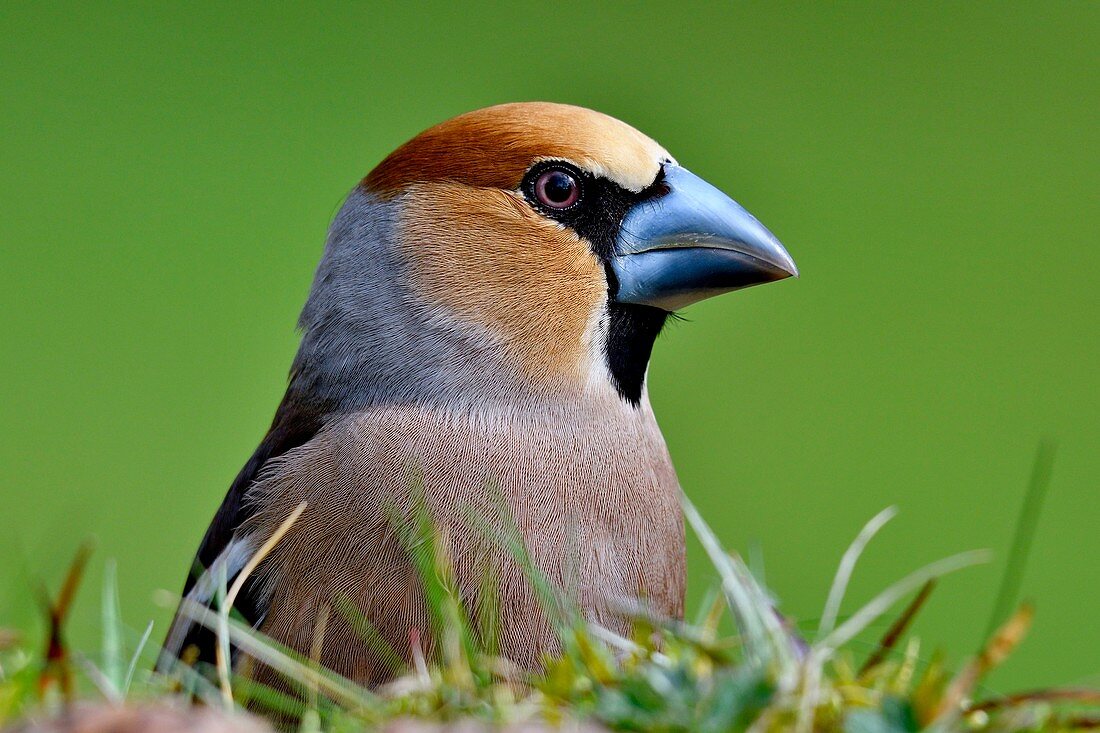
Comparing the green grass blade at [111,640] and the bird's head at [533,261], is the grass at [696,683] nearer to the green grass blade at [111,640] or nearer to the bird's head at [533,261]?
the green grass blade at [111,640]

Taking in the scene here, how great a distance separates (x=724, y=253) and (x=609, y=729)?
139cm

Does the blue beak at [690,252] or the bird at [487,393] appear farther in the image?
the blue beak at [690,252]

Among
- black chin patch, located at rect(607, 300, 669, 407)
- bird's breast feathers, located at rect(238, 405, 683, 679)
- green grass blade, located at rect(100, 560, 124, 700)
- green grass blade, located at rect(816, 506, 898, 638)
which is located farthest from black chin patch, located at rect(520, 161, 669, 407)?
green grass blade, located at rect(100, 560, 124, 700)

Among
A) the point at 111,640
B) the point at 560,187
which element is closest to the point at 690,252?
the point at 560,187

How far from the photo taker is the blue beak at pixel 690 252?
2.28 meters

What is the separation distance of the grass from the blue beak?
0.93 meters

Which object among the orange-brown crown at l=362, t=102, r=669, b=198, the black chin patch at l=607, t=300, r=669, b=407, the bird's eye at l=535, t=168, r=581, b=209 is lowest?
the black chin patch at l=607, t=300, r=669, b=407

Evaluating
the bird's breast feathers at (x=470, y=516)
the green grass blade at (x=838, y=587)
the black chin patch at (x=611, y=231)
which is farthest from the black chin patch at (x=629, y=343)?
the green grass blade at (x=838, y=587)

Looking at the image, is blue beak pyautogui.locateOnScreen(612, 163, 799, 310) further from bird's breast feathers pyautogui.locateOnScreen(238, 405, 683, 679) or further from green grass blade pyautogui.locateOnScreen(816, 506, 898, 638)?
green grass blade pyautogui.locateOnScreen(816, 506, 898, 638)

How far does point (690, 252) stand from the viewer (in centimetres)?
230

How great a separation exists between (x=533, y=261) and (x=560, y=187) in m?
0.16

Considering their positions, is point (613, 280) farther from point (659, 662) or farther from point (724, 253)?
point (659, 662)

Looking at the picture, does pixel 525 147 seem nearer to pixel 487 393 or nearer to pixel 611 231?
pixel 611 231

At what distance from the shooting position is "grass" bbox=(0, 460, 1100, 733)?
1.03 m
